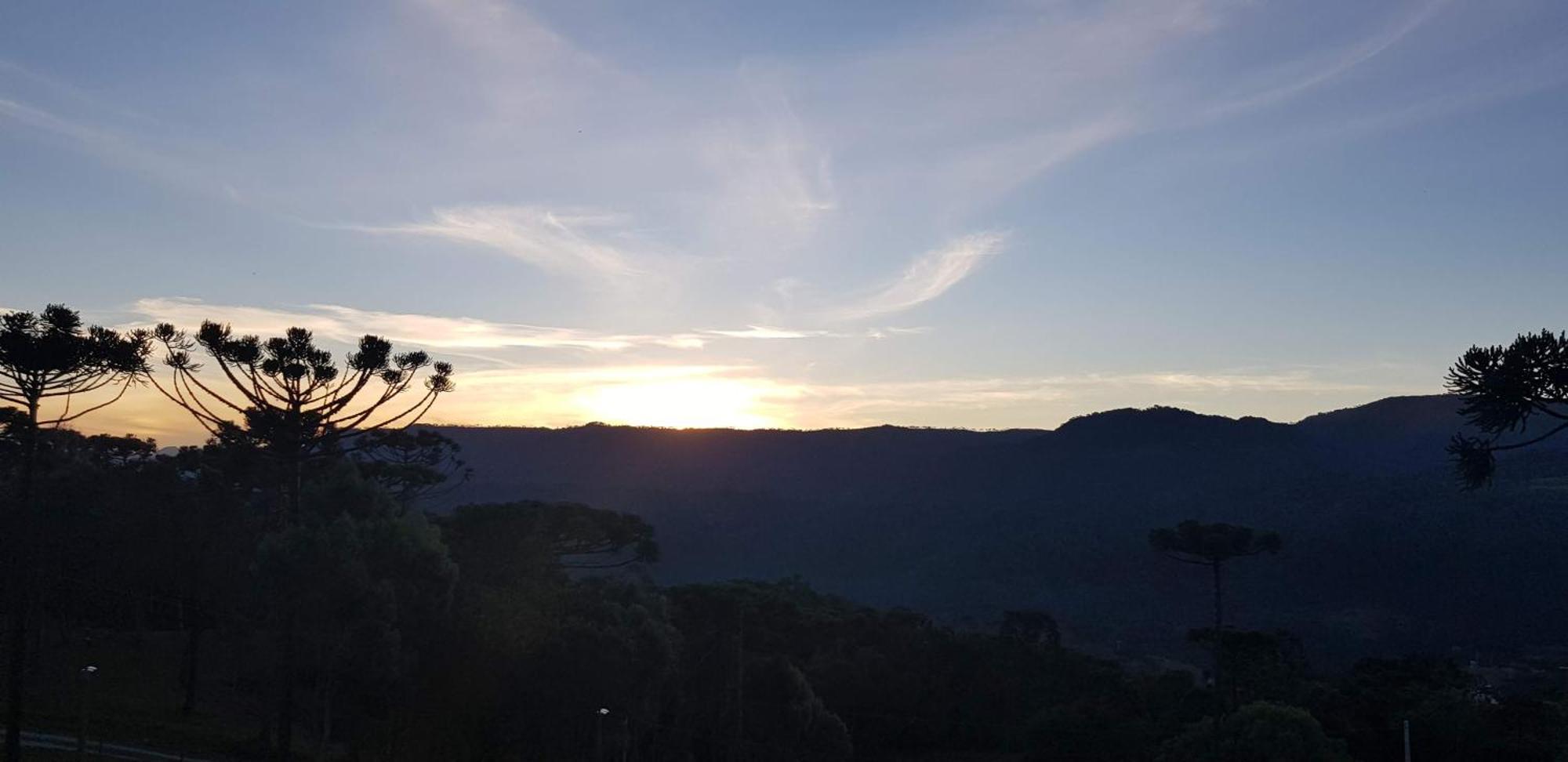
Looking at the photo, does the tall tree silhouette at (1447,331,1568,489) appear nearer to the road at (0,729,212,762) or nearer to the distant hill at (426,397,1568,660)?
the road at (0,729,212,762)

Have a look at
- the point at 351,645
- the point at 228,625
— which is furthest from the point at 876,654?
the point at 351,645

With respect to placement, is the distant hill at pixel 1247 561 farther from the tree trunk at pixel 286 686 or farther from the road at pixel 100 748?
the road at pixel 100 748

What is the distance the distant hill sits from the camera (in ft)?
353

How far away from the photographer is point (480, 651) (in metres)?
41.1

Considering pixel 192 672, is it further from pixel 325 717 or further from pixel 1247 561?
pixel 1247 561

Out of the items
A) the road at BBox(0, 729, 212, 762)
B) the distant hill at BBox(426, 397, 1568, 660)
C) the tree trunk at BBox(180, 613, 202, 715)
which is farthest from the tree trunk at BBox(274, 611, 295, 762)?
the distant hill at BBox(426, 397, 1568, 660)

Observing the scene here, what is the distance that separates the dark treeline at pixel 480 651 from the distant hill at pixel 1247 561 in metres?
36.1

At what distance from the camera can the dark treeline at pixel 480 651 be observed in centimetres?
3606

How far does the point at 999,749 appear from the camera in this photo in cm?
7125

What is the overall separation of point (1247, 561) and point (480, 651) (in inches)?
4562

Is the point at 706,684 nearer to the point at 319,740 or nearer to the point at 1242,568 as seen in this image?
the point at 319,740

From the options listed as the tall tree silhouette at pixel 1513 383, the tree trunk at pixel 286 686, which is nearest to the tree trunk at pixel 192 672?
the tree trunk at pixel 286 686

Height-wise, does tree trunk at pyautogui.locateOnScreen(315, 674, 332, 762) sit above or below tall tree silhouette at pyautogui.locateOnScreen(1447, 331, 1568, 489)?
below

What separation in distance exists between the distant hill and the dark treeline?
3608cm
